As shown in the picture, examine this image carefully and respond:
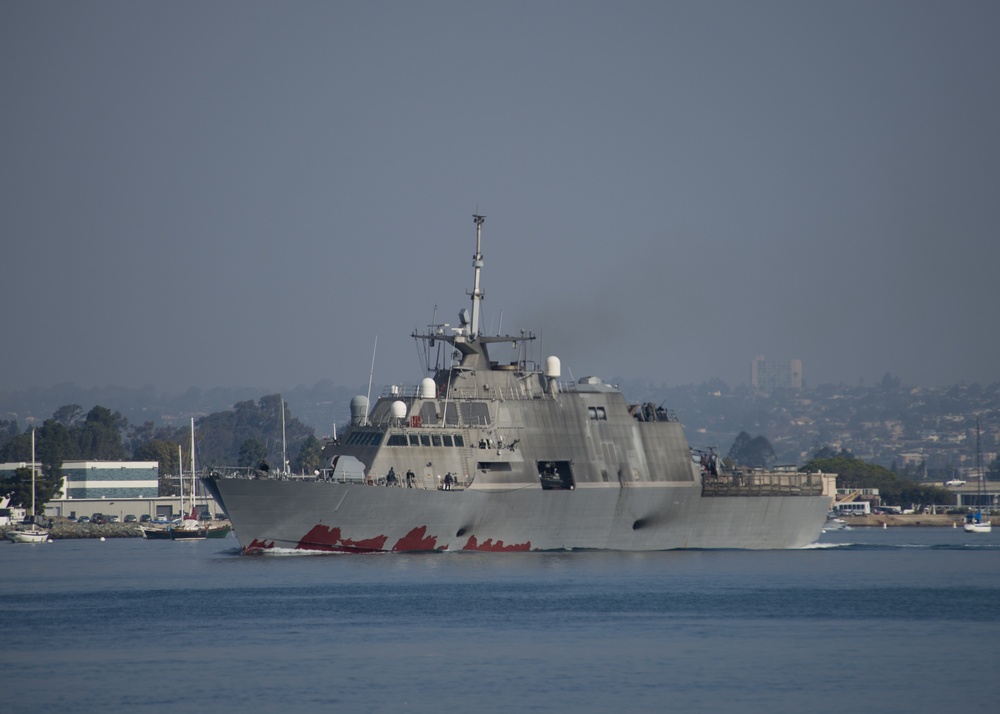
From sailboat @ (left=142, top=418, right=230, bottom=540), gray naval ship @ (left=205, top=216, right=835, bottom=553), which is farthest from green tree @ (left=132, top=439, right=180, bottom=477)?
gray naval ship @ (left=205, top=216, right=835, bottom=553)

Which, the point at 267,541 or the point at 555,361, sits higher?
the point at 555,361

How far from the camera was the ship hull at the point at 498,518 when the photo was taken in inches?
1860

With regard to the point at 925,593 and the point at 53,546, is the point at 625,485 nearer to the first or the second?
the point at 925,593

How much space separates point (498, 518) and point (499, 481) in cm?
141

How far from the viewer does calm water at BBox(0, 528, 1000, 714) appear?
27.0 metres

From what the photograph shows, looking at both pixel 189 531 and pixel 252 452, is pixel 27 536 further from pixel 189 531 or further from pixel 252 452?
pixel 252 452

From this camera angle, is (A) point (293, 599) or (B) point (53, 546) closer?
(A) point (293, 599)

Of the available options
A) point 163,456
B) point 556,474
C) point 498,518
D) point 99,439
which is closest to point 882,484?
point 163,456

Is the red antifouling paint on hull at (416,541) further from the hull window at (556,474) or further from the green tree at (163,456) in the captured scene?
the green tree at (163,456)

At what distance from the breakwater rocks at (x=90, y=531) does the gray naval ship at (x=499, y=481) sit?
39.5 m

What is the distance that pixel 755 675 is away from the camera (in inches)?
1146

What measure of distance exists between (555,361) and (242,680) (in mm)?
27828

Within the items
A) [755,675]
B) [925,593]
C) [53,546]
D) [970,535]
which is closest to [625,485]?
[925,593]

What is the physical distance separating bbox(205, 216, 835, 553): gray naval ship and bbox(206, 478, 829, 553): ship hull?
0.05 metres
